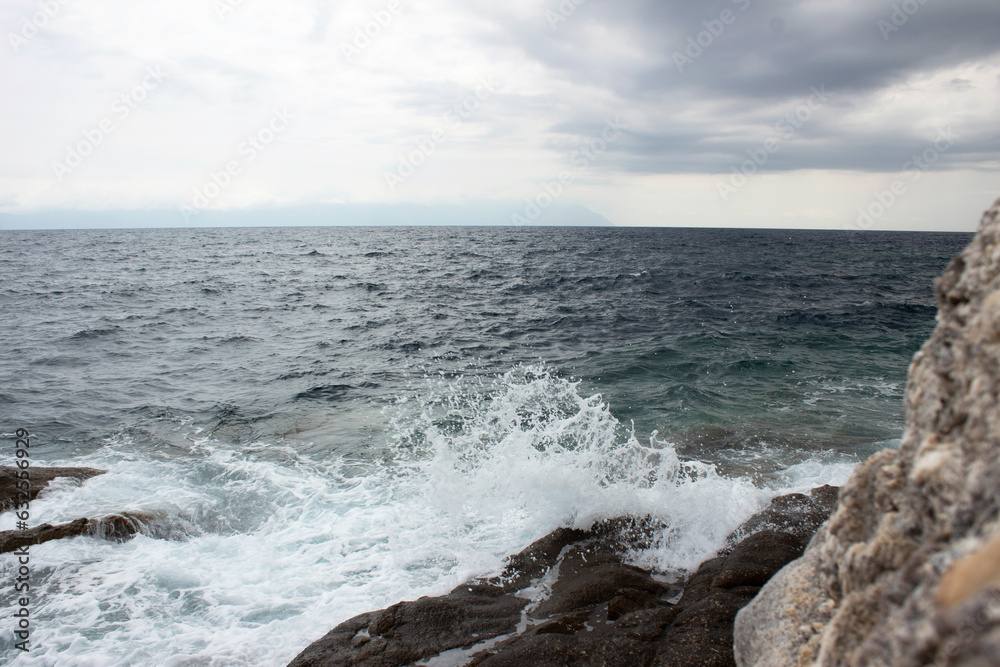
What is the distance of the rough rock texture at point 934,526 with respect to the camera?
1357 millimetres

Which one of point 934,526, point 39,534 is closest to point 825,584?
point 934,526

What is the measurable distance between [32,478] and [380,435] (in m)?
5.27

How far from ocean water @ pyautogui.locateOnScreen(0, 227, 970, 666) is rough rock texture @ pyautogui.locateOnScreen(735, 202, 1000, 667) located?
348cm

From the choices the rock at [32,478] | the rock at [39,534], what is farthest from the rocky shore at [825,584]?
the rock at [32,478]

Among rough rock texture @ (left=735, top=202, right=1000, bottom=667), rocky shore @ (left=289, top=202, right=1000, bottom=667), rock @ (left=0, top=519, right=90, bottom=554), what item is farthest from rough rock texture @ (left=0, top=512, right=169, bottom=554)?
rough rock texture @ (left=735, top=202, right=1000, bottom=667)

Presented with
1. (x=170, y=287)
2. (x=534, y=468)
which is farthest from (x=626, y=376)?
(x=170, y=287)

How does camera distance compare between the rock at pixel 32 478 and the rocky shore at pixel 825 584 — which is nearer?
the rocky shore at pixel 825 584

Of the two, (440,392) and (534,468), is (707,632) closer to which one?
(534,468)

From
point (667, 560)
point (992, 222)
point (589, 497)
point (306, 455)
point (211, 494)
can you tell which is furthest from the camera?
point (306, 455)

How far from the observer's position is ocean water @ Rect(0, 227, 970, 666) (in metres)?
5.80

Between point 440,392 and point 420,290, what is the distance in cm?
1704

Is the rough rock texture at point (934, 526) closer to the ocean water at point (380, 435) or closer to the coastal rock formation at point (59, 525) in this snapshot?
the ocean water at point (380, 435)

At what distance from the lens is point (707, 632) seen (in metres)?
3.90

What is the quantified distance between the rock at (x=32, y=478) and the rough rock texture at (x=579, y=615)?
19.5 feet
